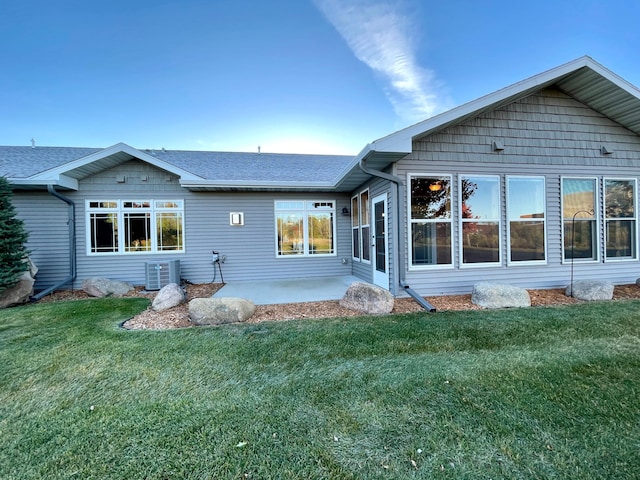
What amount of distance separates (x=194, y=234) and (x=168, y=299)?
2.90 metres

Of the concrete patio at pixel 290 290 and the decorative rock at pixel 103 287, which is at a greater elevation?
the decorative rock at pixel 103 287

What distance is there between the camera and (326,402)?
2158mm

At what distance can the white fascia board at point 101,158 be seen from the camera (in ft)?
20.9

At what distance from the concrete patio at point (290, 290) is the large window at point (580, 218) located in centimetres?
488

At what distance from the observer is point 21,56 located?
7.87 metres

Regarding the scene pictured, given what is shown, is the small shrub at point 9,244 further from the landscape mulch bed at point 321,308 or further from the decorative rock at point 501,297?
the decorative rock at point 501,297

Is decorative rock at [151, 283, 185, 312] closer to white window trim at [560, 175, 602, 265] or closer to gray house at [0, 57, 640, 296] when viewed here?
gray house at [0, 57, 640, 296]

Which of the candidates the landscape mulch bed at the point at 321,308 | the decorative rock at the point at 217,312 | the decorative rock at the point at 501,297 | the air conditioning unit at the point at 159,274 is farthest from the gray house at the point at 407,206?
the decorative rock at the point at 217,312

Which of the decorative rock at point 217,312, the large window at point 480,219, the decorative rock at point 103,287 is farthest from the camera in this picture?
the decorative rock at point 103,287

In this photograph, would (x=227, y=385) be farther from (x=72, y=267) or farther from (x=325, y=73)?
(x=325, y=73)

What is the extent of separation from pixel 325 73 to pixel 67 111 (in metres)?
9.39

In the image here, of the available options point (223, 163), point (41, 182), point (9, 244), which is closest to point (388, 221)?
point (223, 163)

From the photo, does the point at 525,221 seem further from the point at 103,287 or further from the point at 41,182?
the point at 41,182

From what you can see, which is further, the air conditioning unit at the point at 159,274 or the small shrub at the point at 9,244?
the air conditioning unit at the point at 159,274
